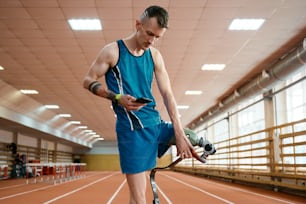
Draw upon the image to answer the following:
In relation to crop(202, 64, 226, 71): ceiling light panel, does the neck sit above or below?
below

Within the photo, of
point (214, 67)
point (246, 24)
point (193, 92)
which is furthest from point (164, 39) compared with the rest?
point (193, 92)

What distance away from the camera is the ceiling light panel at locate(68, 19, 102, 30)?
352 inches

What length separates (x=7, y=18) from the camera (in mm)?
8875

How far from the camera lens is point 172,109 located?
2.28 meters

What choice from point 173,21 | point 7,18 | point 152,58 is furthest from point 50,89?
point 152,58

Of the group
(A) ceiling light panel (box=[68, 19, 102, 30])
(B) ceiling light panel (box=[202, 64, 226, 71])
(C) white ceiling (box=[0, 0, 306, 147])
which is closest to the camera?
(C) white ceiling (box=[0, 0, 306, 147])

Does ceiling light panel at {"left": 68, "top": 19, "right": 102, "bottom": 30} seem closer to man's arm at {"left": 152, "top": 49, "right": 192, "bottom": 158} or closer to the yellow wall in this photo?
man's arm at {"left": 152, "top": 49, "right": 192, "bottom": 158}

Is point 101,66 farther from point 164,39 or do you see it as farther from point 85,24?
point 164,39

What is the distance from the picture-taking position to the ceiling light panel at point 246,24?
355 inches

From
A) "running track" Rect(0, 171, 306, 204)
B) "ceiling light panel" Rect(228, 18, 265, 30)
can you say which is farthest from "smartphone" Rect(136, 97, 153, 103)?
"ceiling light panel" Rect(228, 18, 265, 30)

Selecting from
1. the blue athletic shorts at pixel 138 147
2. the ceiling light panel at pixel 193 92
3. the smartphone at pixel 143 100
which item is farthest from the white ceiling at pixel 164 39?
the smartphone at pixel 143 100

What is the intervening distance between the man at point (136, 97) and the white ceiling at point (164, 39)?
19.4ft

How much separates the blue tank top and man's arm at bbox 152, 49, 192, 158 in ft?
0.31

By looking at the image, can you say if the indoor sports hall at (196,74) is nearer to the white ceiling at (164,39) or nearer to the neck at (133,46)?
the white ceiling at (164,39)
